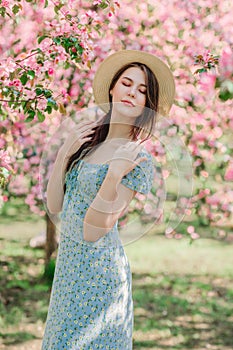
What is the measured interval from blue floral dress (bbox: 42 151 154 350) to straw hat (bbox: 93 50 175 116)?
0.83ft

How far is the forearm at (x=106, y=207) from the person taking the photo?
2.20 m

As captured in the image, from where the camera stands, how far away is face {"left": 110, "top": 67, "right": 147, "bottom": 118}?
2.35m

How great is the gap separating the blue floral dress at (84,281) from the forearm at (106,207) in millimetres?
107

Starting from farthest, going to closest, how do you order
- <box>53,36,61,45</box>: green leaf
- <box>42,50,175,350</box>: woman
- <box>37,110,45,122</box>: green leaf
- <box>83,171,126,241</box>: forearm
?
<box>53,36,61,45</box>: green leaf < <box>37,110,45,122</box>: green leaf < <box>42,50,175,350</box>: woman < <box>83,171,126,241</box>: forearm

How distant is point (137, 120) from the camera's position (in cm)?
238

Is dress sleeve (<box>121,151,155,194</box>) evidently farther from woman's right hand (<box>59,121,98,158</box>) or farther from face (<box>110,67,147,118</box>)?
woman's right hand (<box>59,121,98,158</box>)

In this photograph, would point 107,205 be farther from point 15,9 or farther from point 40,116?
point 15,9

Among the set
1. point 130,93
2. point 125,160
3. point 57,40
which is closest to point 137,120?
point 130,93

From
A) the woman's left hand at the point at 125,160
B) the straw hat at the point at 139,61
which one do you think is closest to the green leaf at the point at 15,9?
the straw hat at the point at 139,61

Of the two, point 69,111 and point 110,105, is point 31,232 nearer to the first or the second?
point 69,111

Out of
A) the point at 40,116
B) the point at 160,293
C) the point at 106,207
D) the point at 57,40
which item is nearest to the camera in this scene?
the point at 106,207

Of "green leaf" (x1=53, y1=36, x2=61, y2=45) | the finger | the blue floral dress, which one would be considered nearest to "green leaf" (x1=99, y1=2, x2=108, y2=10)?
"green leaf" (x1=53, y1=36, x2=61, y2=45)

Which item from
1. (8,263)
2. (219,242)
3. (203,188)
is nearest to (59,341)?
(203,188)

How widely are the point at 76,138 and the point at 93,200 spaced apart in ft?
0.91
